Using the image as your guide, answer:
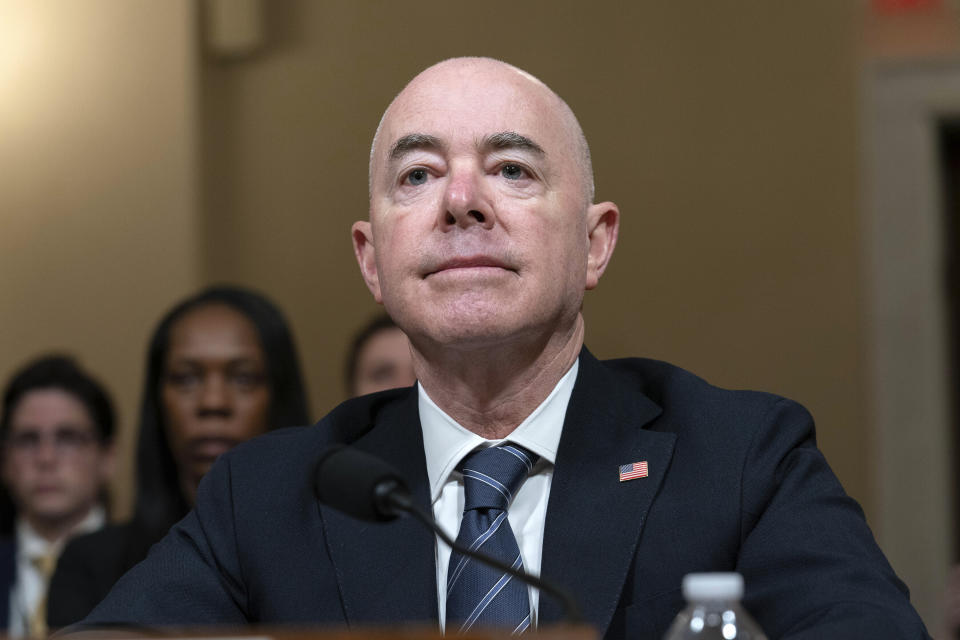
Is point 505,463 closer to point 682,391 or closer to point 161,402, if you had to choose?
point 682,391

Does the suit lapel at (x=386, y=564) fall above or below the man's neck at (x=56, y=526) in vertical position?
above

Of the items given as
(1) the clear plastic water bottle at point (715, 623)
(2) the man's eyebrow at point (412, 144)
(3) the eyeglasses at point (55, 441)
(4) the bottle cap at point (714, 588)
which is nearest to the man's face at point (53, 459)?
(3) the eyeglasses at point (55, 441)

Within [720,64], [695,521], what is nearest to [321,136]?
[720,64]

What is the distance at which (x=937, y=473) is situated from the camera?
15.0 feet

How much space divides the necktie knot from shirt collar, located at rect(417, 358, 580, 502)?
1cm

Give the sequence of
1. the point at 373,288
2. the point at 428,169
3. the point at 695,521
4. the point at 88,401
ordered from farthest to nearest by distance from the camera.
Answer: the point at 88,401, the point at 373,288, the point at 428,169, the point at 695,521

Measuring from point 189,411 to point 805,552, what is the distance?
1.95 m

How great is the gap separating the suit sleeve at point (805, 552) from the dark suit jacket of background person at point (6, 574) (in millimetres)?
2352

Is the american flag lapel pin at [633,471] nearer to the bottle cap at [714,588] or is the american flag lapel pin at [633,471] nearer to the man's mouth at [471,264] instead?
the man's mouth at [471,264]

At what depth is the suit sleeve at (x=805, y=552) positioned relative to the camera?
135 centimetres

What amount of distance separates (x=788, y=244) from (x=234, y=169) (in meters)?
1.97

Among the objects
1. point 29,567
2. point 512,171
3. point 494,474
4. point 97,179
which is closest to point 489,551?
point 494,474

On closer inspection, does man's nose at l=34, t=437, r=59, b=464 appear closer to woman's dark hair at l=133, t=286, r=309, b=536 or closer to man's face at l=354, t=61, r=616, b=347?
woman's dark hair at l=133, t=286, r=309, b=536

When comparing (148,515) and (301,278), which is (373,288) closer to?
(148,515)
